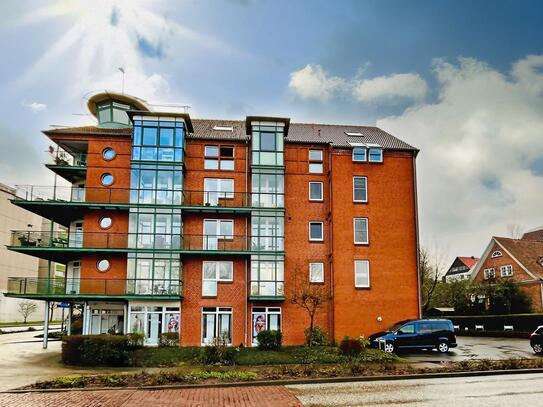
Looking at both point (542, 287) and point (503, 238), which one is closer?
point (542, 287)

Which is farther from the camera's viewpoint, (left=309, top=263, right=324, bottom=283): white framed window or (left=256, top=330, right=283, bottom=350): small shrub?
(left=309, top=263, right=324, bottom=283): white framed window

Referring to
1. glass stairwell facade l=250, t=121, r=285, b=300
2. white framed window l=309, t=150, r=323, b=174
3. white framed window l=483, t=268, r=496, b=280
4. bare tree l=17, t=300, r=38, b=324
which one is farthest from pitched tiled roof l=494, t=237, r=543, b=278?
bare tree l=17, t=300, r=38, b=324

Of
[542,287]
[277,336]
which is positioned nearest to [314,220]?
[277,336]

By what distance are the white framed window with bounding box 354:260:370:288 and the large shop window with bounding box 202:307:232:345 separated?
744 centimetres

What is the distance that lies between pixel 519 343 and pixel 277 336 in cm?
1467

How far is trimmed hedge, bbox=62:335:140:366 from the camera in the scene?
25002 millimetres

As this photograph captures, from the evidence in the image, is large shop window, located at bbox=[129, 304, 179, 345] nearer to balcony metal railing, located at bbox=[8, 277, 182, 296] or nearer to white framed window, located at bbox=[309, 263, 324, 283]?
balcony metal railing, located at bbox=[8, 277, 182, 296]

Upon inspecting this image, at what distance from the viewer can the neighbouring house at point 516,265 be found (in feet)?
158

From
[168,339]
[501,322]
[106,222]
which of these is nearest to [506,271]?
[501,322]

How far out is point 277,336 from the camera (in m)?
28.8

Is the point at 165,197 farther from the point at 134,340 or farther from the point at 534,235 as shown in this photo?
the point at 534,235

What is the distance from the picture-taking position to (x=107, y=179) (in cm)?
3278

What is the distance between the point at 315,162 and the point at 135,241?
11.5m

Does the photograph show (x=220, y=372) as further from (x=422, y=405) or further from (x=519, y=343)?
(x=519, y=343)
